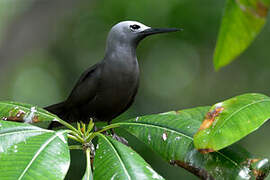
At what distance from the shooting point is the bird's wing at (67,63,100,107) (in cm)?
338

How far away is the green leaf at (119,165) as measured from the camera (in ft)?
5.95

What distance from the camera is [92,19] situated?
386 inches

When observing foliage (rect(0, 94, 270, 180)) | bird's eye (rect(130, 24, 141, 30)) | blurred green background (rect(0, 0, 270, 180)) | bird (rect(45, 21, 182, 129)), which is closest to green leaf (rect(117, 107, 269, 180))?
foliage (rect(0, 94, 270, 180))

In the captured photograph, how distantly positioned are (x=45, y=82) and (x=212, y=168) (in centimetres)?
880

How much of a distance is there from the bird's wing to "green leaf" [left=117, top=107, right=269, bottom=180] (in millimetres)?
1174

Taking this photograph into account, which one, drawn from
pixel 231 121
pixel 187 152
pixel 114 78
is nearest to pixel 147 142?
pixel 187 152

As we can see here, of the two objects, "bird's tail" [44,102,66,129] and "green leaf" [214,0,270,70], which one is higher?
"green leaf" [214,0,270,70]

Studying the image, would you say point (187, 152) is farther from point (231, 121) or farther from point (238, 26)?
point (238, 26)

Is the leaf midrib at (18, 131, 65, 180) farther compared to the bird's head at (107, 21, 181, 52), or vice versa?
the bird's head at (107, 21, 181, 52)

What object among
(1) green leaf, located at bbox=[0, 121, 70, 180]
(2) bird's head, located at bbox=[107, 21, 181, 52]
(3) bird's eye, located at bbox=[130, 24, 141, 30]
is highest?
(3) bird's eye, located at bbox=[130, 24, 141, 30]

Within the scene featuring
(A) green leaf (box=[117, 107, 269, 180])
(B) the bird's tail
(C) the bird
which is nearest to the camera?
(A) green leaf (box=[117, 107, 269, 180])

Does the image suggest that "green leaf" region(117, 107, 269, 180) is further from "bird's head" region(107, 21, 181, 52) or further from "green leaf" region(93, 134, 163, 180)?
"bird's head" region(107, 21, 181, 52)

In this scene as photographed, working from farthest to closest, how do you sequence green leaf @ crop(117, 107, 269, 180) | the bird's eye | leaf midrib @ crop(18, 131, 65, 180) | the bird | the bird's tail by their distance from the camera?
the bird's tail, the bird's eye, the bird, green leaf @ crop(117, 107, 269, 180), leaf midrib @ crop(18, 131, 65, 180)

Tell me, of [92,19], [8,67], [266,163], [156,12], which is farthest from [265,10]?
[92,19]
